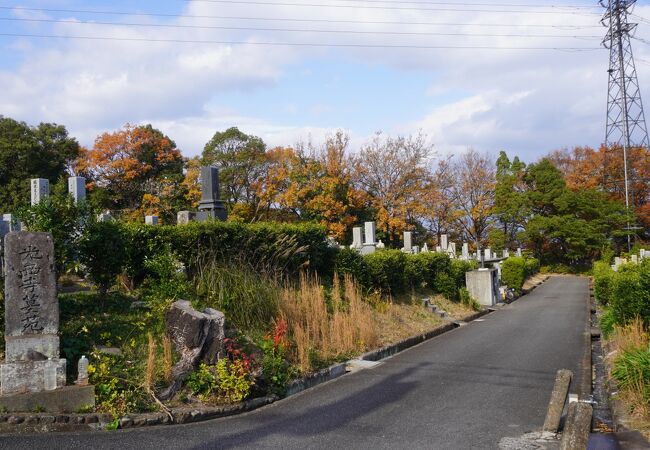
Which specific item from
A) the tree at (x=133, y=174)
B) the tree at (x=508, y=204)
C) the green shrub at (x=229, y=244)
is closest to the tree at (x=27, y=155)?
the tree at (x=133, y=174)

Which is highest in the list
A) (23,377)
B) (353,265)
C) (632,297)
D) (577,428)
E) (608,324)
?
(353,265)

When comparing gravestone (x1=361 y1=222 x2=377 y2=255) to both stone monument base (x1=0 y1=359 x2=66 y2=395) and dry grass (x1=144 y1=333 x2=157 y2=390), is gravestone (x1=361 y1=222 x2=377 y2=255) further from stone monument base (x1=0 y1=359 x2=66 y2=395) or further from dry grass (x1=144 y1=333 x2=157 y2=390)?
stone monument base (x1=0 y1=359 x2=66 y2=395)

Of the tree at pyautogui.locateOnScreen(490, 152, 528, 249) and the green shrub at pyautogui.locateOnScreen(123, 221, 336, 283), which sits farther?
the tree at pyautogui.locateOnScreen(490, 152, 528, 249)

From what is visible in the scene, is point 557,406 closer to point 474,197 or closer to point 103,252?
point 103,252

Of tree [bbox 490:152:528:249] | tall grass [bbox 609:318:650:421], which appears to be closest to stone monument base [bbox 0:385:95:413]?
tall grass [bbox 609:318:650:421]

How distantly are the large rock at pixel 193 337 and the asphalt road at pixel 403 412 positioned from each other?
1011 millimetres

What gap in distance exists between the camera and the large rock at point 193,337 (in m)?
7.95

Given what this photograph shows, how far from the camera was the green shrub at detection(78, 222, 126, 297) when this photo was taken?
9.12m

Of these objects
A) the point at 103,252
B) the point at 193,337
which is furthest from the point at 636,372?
the point at 103,252

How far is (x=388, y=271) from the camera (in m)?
17.3

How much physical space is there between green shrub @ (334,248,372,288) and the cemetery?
28cm

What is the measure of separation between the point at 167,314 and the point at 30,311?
194 centimetres

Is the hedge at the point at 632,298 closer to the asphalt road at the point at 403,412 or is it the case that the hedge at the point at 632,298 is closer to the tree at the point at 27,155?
the asphalt road at the point at 403,412

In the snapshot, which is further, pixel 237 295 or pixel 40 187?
pixel 40 187
